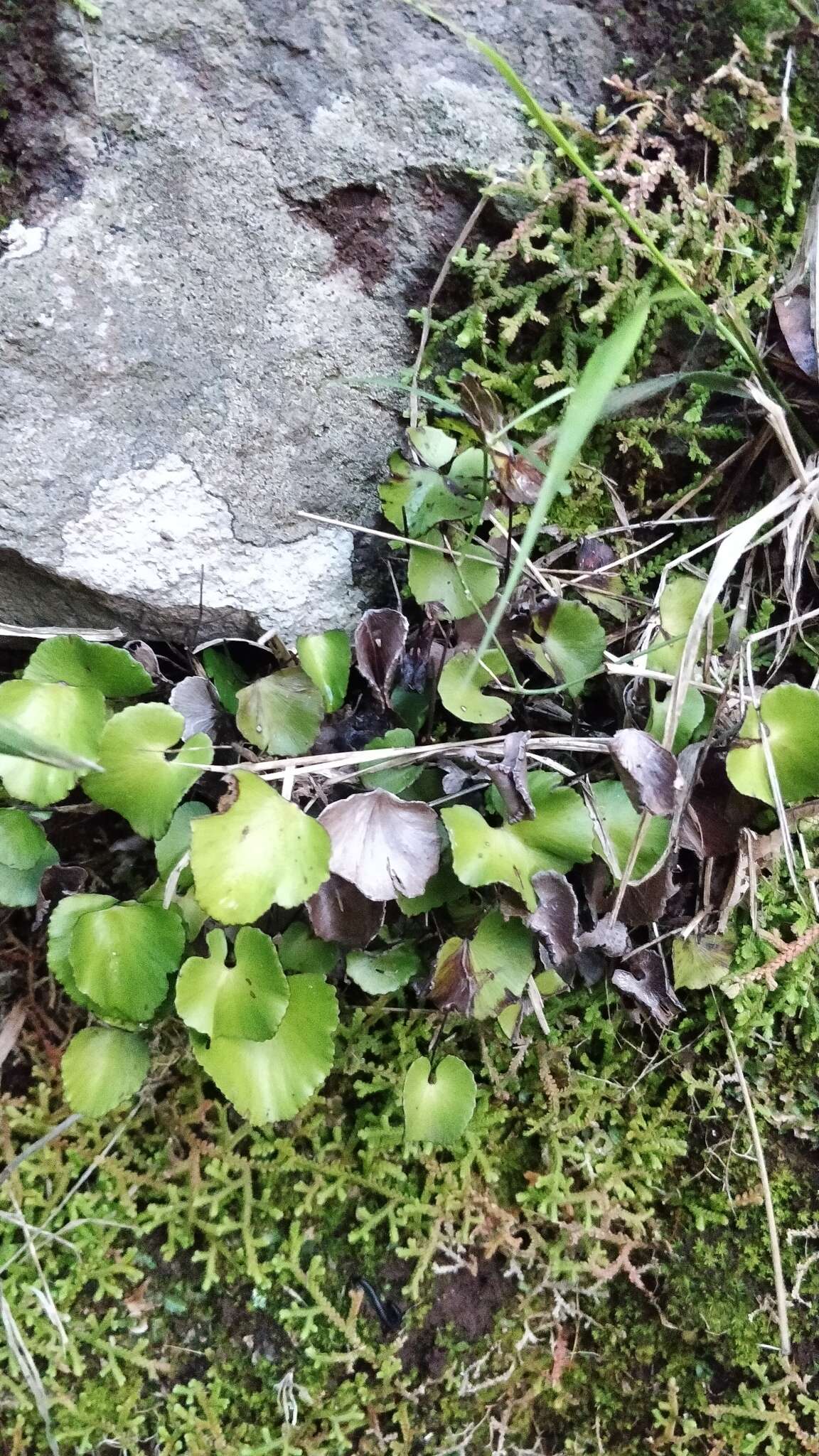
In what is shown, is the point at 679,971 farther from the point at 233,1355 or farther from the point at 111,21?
the point at 111,21

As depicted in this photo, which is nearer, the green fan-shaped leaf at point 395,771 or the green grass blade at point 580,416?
the green grass blade at point 580,416

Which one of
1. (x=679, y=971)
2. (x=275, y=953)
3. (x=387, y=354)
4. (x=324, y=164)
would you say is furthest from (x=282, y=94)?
(x=679, y=971)

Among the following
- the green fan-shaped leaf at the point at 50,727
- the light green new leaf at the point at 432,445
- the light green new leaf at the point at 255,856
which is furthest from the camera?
the light green new leaf at the point at 432,445

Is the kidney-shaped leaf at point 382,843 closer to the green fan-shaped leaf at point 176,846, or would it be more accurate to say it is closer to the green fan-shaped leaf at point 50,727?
the green fan-shaped leaf at point 176,846

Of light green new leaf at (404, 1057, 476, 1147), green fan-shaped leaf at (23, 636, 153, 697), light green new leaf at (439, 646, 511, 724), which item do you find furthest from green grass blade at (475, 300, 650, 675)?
light green new leaf at (404, 1057, 476, 1147)

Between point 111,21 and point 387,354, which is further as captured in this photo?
point 387,354

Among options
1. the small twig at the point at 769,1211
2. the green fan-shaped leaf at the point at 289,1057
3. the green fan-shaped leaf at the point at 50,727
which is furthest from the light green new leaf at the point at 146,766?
the small twig at the point at 769,1211

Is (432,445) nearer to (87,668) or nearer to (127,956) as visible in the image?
(87,668)
